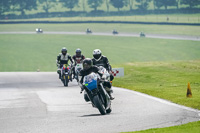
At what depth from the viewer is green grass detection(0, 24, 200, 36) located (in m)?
93.8

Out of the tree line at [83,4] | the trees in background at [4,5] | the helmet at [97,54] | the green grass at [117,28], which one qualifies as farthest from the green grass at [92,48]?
the tree line at [83,4]

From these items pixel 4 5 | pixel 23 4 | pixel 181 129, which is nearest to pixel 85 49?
pixel 181 129

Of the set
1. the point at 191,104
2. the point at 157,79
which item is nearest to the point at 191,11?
the point at 157,79

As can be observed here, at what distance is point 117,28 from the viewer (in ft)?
343

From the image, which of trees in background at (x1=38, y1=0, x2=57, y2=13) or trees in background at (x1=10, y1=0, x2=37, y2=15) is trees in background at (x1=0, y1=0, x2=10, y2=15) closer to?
trees in background at (x1=10, y1=0, x2=37, y2=15)

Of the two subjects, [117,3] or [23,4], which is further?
[117,3]

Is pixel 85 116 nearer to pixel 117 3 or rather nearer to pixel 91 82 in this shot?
pixel 91 82

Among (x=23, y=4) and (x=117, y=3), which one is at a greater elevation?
(x=23, y=4)

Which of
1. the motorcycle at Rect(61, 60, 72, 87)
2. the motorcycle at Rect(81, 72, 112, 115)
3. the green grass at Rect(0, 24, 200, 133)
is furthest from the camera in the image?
the green grass at Rect(0, 24, 200, 133)

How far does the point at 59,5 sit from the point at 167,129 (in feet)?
599

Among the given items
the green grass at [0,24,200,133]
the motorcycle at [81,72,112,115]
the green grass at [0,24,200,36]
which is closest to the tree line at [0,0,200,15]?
the green grass at [0,24,200,36]

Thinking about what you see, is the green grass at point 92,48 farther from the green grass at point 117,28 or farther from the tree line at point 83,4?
the tree line at point 83,4

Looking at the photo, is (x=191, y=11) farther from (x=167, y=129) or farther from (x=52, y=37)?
(x=167, y=129)

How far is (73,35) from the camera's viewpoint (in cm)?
9575
